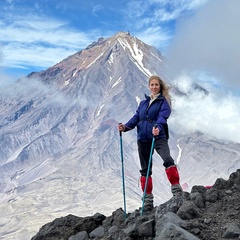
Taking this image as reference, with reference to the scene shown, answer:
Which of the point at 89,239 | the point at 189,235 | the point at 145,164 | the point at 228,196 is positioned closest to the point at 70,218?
the point at 89,239

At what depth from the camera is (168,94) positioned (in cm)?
894

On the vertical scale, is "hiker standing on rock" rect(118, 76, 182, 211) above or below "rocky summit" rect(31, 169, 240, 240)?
above

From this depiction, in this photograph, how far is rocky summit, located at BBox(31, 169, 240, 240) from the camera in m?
6.54

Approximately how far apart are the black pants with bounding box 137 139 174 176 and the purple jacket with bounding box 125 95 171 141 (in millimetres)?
126

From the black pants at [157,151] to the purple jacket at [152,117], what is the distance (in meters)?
0.13

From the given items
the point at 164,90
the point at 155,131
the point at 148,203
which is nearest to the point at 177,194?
the point at 148,203

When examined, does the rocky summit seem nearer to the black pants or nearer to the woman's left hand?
the black pants

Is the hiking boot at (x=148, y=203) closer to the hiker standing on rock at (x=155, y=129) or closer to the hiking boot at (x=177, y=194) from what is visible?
the hiker standing on rock at (x=155, y=129)

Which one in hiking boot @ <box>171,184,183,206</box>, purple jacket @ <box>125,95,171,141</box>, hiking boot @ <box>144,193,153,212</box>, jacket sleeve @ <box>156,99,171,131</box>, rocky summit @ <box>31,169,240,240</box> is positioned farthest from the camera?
hiking boot @ <box>144,193,153,212</box>

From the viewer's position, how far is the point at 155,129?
835 cm

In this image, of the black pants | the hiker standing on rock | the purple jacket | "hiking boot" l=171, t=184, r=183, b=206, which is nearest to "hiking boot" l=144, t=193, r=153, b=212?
the hiker standing on rock

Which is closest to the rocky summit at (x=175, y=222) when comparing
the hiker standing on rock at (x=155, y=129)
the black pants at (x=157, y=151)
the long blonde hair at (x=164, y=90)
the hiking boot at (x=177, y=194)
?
the hiking boot at (x=177, y=194)

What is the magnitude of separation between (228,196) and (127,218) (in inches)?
74.4

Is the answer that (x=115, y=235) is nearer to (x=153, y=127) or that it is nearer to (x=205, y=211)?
(x=205, y=211)
